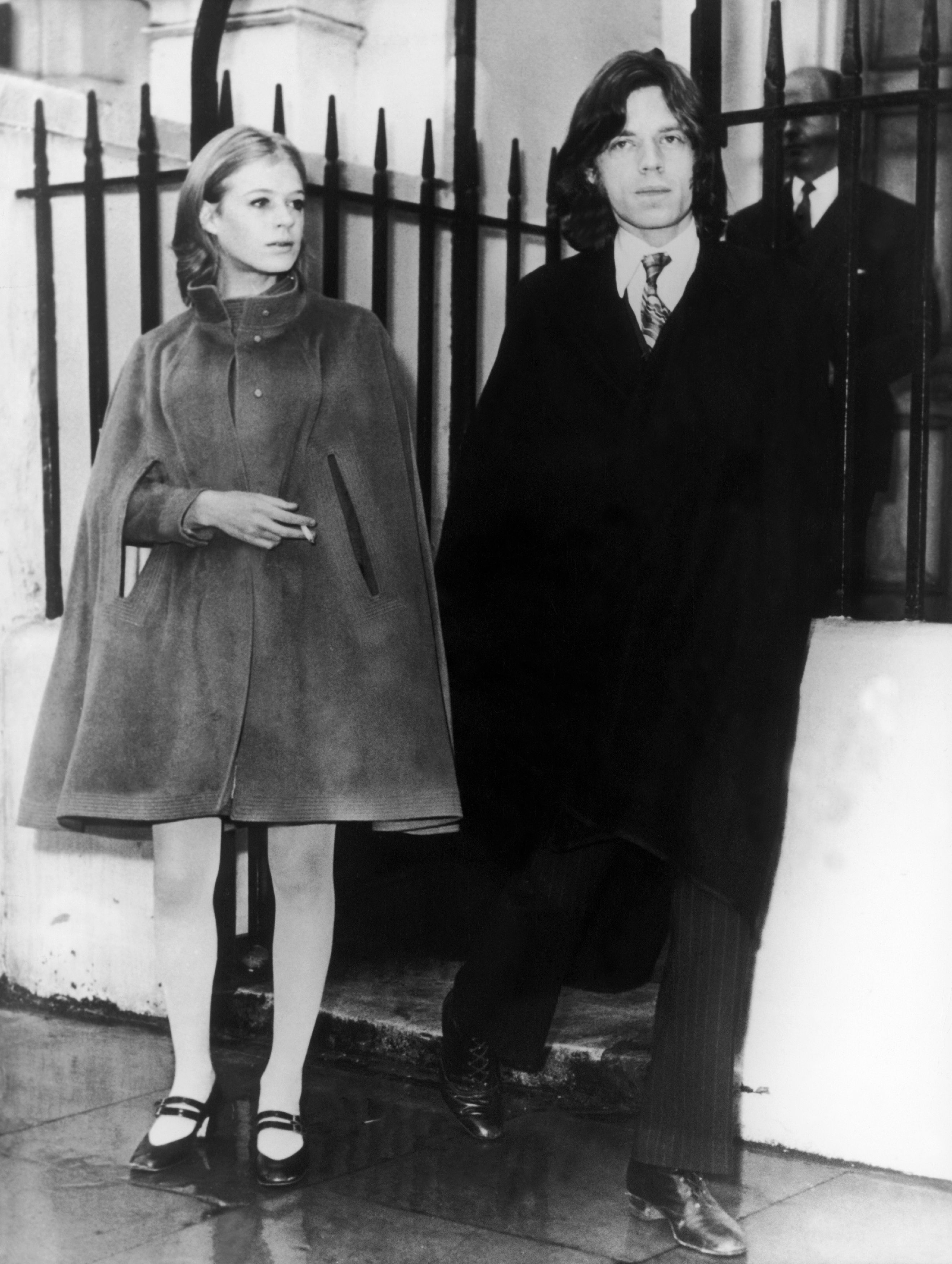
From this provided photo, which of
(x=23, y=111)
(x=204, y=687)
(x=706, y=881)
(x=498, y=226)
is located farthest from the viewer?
(x=498, y=226)

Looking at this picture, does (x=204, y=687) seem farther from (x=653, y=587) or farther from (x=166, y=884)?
(x=653, y=587)

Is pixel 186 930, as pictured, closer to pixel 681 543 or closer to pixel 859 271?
pixel 681 543

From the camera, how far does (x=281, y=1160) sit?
3.60m

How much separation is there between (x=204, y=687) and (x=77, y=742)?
295mm

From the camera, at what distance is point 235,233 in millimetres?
3596

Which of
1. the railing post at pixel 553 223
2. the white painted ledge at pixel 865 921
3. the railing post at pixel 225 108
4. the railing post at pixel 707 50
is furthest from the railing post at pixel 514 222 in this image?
the white painted ledge at pixel 865 921

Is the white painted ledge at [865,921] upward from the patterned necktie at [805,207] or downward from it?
downward

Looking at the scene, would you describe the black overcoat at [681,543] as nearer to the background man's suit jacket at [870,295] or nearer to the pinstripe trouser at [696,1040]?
the pinstripe trouser at [696,1040]

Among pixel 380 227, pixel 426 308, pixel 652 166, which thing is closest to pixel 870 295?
pixel 652 166

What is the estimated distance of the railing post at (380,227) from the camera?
14.9ft

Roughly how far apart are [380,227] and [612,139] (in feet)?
3.87

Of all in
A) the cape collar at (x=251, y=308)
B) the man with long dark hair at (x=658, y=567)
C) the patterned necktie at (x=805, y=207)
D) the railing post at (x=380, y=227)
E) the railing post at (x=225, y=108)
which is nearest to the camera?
the man with long dark hair at (x=658, y=567)

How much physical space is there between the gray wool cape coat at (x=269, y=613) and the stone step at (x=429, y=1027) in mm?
796

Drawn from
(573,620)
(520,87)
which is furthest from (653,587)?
(520,87)
